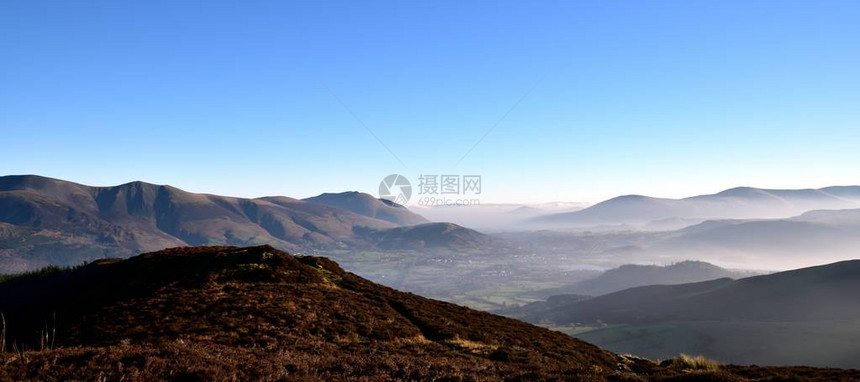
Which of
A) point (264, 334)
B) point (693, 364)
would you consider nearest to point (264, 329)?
point (264, 334)

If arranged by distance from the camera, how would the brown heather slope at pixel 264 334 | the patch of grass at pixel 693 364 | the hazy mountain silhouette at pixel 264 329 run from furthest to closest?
the patch of grass at pixel 693 364 < the hazy mountain silhouette at pixel 264 329 < the brown heather slope at pixel 264 334

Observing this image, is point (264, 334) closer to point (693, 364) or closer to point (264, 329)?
point (264, 329)

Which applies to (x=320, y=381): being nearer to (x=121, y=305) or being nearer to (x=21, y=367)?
(x=21, y=367)

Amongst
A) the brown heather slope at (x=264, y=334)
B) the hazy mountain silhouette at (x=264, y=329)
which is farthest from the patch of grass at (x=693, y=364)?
the hazy mountain silhouette at (x=264, y=329)

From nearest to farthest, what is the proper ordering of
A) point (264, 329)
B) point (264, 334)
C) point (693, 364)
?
point (264, 334), point (264, 329), point (693, 364)

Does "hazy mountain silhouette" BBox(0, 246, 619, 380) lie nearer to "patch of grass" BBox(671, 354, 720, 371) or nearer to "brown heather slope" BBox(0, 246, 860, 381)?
"brown heather slope" BBox(0, 246, 860, 381)

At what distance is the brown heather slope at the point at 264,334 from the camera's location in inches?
580

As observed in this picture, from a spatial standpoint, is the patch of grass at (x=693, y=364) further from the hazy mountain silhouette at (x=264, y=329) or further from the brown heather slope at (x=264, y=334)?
the hazy mountain silhouette at (x=264, y=329)

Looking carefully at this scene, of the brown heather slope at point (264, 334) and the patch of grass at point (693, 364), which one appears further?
the patch of grass at point (693, 364)

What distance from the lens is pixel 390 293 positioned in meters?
45.6

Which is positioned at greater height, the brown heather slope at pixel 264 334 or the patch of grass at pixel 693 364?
the brown heather slope at pixel 264 334

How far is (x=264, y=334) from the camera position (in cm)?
2456

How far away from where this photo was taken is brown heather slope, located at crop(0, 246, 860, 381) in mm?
14734

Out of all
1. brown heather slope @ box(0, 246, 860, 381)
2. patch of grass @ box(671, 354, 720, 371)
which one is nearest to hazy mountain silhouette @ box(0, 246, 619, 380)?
brown heather slope @ box(0, 246, 860, 381)
